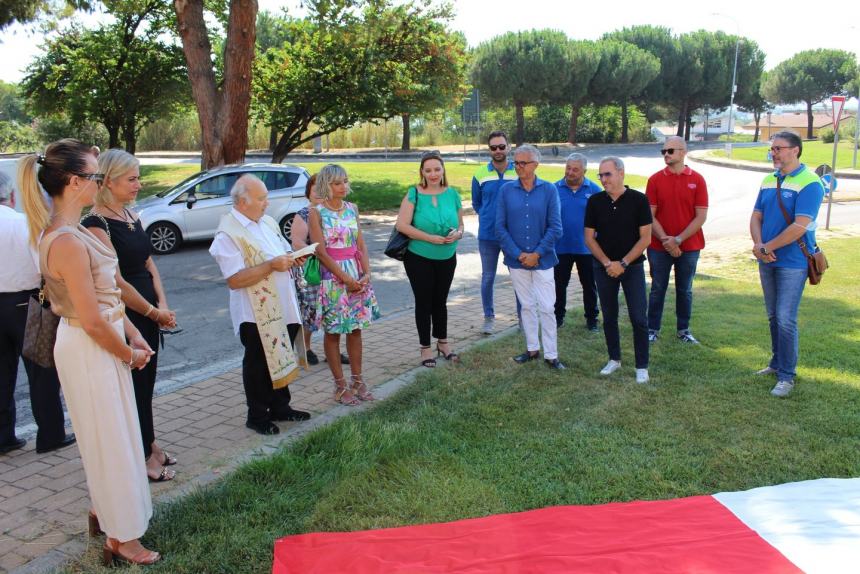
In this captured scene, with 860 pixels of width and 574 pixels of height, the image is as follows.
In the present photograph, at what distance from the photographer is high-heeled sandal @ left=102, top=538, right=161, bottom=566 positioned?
359cm

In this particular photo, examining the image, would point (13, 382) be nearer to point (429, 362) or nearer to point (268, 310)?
point (268, 310)

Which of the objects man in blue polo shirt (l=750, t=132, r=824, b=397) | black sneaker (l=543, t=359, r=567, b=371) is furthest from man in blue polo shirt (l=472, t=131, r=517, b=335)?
man in blue polo shirt (l=750, t=132, r=824, b=397)

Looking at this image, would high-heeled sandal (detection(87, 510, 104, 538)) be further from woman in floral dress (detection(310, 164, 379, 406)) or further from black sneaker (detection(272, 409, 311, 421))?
woman in floral dress (detection(310, 164, 379, 406))

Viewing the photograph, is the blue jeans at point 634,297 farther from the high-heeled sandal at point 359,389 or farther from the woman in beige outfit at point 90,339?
the woman in beige outfit at point 90,339

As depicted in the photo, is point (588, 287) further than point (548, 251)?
Yes

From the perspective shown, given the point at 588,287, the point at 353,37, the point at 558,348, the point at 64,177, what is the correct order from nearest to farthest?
the point at 64,177
the point at 558,348
the point at 588,287
the point at 353,37

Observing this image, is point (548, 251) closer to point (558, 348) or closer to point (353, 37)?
point (558, 348)

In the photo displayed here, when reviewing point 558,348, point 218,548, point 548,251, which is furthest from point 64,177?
point 558,348

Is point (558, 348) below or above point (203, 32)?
below

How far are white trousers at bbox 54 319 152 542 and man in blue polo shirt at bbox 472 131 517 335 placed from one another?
491 cm

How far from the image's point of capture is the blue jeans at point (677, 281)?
24.3 ft

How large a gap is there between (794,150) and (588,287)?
108 inches

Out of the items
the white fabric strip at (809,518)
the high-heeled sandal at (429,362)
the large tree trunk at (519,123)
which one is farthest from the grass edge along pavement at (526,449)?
the large tree trunk at (519,123)

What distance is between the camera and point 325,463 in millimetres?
4633
